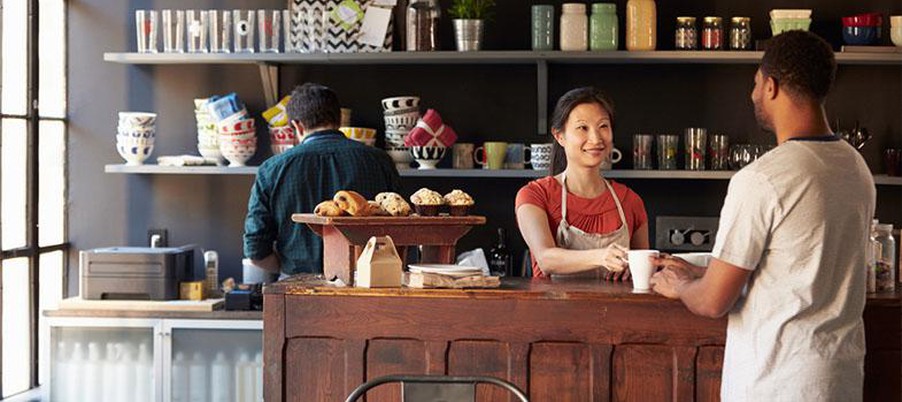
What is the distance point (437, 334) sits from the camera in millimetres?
2855

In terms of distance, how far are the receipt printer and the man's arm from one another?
7.83 feet

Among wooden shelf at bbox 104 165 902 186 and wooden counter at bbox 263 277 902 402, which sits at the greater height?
wooden shelf at bbox 104 165 902 186

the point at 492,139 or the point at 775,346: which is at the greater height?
the point at 492,139

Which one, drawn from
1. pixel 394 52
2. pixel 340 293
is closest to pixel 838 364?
pixel 340 293

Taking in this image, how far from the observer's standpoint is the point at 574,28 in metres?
4.70

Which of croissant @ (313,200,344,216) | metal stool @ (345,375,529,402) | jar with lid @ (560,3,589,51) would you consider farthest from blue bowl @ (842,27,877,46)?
metal stool @ (345,375,529,402)

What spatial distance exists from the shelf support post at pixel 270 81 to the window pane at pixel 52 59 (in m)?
0.84

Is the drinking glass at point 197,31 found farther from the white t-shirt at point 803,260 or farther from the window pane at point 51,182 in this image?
the white t-shirt at point 803,260

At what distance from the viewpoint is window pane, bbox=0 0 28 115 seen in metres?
4.52

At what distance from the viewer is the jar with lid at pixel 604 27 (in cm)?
468

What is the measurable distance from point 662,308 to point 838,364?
1.47 feet

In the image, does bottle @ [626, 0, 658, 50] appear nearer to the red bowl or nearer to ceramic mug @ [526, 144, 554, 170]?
ceramic mug @ [526, 144, 554, 170]

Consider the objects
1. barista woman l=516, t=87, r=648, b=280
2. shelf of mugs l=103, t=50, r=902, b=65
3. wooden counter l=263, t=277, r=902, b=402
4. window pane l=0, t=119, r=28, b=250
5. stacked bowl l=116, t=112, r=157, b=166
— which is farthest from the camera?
stacked bowl l=116, t=112, r=157, b=166

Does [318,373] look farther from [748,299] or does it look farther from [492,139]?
[492,139]
